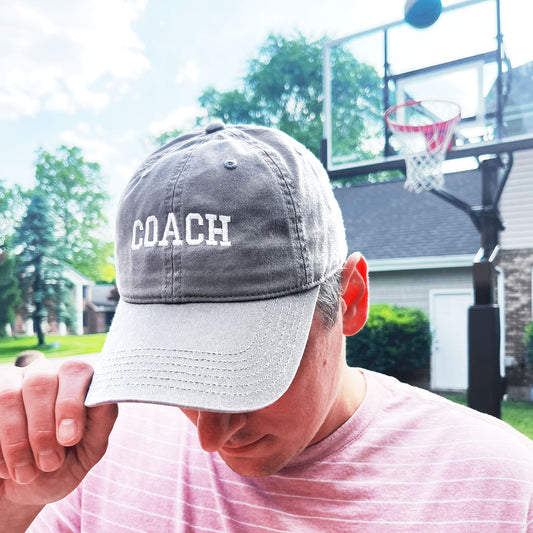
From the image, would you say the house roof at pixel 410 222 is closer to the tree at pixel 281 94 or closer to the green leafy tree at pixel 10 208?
the tree at pixel 281 94

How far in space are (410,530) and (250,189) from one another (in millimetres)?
Answer: 497

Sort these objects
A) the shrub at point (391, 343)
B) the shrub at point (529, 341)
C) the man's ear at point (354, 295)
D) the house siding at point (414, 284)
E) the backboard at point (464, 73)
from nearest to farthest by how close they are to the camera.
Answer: the man's ear at point (354, 295), the backboard at point (464, 73), the shrub at point (529, 341), the shrub at point (391, 343), the house siding at point (414, 284)

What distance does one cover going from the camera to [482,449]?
750mm

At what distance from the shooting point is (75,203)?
55.7ft

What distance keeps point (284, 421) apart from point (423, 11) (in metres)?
3.60

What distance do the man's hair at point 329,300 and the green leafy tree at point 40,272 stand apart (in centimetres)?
1437

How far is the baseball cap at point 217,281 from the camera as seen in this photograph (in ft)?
2.02

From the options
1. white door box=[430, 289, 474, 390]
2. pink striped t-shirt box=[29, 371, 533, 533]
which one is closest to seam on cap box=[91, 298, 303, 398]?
pink striped t-shirt box=[29, 371, 533, 533]

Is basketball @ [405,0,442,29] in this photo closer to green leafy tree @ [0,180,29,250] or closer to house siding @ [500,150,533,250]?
house siding @ [500,150,533,250]

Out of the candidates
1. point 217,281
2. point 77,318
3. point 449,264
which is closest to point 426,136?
point 217,281

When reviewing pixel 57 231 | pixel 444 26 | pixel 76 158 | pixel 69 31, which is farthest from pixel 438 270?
pixel 69 31

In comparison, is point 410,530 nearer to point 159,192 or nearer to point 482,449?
point 482,449

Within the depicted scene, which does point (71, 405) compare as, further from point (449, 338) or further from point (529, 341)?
point (449, 338)

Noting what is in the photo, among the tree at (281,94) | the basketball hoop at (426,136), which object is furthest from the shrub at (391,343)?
the tree at (281,94)
